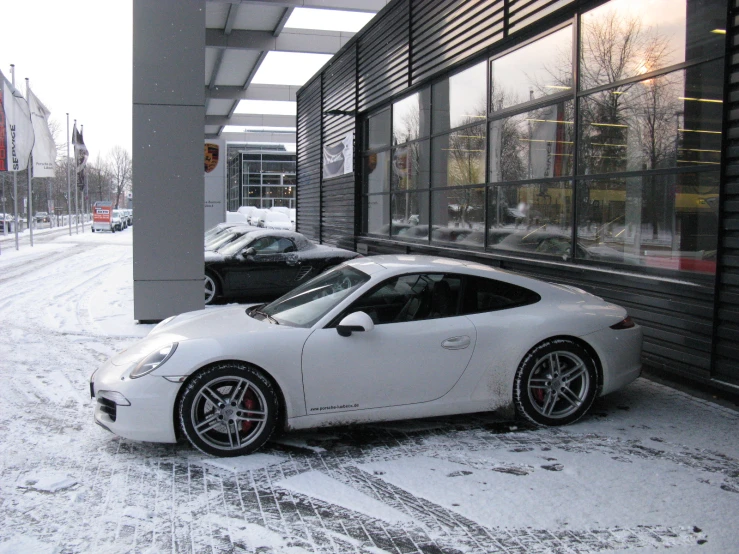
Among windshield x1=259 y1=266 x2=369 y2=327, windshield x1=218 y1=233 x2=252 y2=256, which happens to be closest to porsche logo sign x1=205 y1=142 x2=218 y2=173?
windshield x1=218 y1=233 x2=252 y2=256

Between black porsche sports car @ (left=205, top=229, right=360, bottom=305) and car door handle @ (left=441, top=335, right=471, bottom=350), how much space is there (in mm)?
7328

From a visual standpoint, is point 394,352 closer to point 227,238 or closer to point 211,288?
point 211,288

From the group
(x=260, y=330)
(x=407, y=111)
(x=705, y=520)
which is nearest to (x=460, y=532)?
(x=705, y=520)

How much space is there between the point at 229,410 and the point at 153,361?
0.61 metres

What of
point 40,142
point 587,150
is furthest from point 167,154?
point 40,142

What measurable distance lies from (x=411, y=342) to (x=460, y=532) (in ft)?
5.44

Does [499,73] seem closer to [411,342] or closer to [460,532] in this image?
[411,342]

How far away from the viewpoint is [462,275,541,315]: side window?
17.6 feet

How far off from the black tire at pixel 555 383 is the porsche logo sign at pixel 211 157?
25.1 m

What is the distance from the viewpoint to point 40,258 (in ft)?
73.2

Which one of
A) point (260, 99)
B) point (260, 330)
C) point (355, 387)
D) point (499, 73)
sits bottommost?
point (355, 387)

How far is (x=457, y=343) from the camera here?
16.8ft

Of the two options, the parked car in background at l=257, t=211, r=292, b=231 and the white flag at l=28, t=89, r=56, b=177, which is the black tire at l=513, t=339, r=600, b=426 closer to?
the white flag at l=28, t=89, r=56, b=177

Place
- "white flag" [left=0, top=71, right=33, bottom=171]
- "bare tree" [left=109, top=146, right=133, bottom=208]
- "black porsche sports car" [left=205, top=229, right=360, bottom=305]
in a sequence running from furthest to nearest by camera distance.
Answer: "bare tree" [left=109, top=146, right=133, bottom=208] < "white flag" [left=0, top=71, right=33, bottom=171] < "black porsche sports car" [left=205, top=229, right=360, bottom=305]
